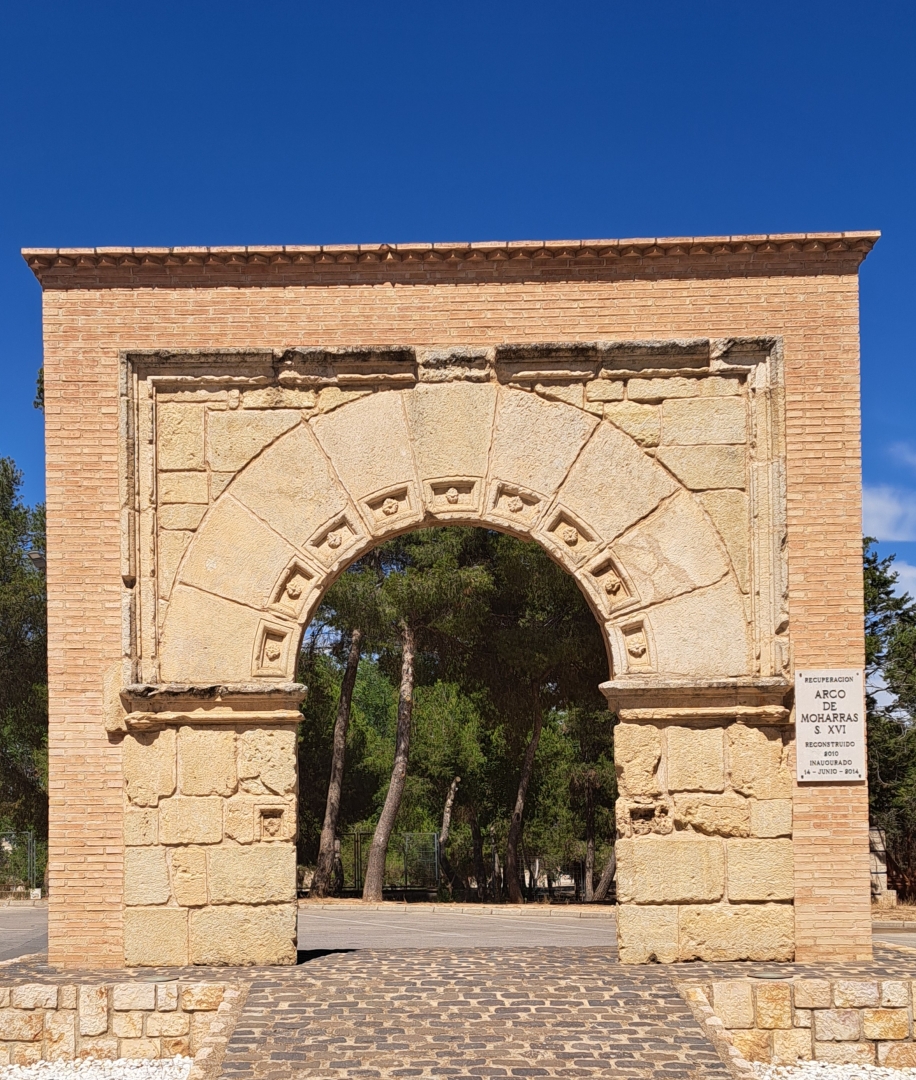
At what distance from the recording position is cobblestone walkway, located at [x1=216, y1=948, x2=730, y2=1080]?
6297mm

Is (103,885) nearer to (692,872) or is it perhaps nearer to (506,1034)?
(506,1034)

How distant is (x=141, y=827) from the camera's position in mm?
8305

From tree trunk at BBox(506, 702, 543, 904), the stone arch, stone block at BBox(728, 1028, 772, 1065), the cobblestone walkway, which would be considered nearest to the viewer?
the cobblestone walkway

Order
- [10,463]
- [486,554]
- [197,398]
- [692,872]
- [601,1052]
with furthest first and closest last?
[10,463] < [486,554] < [197,398] < [692,872] < [601,1052]

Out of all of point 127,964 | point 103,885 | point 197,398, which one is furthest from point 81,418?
point 127,964

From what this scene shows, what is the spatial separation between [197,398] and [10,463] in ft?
65.2

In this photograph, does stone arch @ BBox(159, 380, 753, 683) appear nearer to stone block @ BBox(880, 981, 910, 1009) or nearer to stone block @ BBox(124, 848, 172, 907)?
stone block @ BBox(124, 848, 172, 907)

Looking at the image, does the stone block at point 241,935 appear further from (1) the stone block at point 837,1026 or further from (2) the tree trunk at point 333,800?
(2) the tree trunk at point 333,800

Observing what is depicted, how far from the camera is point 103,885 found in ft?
27.3

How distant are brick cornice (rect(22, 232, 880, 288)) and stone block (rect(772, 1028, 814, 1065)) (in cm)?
532

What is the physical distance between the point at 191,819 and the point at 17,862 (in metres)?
16.2

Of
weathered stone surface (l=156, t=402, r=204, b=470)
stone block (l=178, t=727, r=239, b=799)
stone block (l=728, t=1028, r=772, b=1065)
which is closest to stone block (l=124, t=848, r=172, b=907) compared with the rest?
stone block (l=178, t=727, r=239, b=799)

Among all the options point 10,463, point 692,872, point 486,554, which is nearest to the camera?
point 692,872

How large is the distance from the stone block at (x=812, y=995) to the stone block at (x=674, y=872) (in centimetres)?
92
